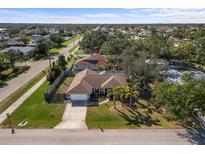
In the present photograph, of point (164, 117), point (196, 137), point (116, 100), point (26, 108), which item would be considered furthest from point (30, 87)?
point (196, 137)

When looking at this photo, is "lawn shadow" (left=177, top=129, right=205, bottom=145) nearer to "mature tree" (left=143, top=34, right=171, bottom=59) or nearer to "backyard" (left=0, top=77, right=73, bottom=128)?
"backyard" (left=0, top=77, right=73, bottom=128)

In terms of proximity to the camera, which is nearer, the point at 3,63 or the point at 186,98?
the point at 186,98

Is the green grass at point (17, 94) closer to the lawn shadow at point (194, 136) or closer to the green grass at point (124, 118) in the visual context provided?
the green grass at point (124, 118)

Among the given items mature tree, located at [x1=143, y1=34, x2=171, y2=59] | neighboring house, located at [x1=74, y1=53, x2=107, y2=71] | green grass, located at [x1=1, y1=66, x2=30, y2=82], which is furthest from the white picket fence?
mature tree, located at [x1=143, y1=34, x2=171, y2=59]

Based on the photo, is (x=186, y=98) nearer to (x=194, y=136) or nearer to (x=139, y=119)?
(x=194, y=136)

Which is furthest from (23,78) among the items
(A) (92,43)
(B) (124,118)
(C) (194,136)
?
(A) (92,43)

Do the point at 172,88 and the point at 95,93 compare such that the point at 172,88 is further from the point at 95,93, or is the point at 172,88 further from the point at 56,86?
the point at 56,86
